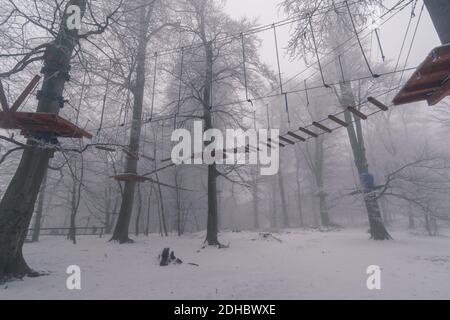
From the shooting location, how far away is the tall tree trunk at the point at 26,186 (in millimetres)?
5883

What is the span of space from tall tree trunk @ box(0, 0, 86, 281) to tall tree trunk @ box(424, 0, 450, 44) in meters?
7.76

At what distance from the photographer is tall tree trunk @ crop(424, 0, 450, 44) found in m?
4.47

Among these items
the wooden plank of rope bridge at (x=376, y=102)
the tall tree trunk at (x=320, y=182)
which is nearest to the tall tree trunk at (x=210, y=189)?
the wooden plank of rope bridge at (x=376, y=102)

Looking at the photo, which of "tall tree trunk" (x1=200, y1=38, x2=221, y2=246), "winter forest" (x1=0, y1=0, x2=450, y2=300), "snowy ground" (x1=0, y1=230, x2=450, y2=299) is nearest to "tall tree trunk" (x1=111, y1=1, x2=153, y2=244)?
"winter forest" (x1=0, y1=0, x2=450, y2=300)

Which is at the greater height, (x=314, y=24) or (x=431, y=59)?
(x=314, y=24)

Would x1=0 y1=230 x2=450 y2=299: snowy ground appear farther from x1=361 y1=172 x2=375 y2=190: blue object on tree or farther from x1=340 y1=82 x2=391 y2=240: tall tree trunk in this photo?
x1=361 y1=172 x2=375 y2=190: blue object on tree

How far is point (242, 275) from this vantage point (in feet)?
22.1

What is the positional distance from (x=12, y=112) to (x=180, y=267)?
5.47m

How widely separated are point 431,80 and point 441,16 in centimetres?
138

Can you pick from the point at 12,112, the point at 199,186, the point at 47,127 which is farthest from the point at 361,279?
the point at 199,186

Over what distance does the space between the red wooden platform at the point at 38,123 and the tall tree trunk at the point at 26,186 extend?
677 mm

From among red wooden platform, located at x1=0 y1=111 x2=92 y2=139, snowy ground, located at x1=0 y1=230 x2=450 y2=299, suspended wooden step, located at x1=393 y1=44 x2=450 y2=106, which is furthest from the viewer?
snowy ground, located at x1=0 y1=230 x2=450 y2=299

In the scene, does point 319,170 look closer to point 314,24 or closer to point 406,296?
point 314,24
